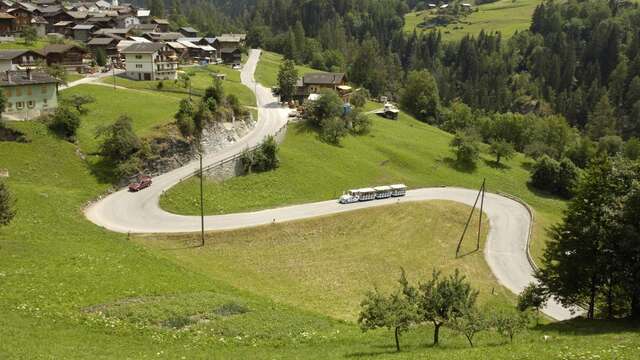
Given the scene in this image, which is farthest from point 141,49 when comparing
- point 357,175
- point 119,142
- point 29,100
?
point 357,175

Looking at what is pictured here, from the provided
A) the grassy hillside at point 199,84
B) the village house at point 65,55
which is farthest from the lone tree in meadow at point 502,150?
the village house at point 65,55

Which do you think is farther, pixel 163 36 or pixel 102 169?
pixel 163 36

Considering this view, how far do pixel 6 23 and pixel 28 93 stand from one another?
70357mm

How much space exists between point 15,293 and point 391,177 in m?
64.2

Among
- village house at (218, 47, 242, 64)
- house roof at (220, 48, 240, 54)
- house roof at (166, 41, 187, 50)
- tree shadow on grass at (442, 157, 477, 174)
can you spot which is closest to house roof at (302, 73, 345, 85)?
tree shadow on grass at (442, 157, 477, 174)

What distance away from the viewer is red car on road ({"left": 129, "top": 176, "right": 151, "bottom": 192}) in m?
65.6

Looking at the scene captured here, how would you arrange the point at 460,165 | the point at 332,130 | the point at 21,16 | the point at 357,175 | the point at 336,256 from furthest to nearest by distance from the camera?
1. the point at 21,16
2. the point at 460,165
3. the point at 332,130
4. the point at 357,175
5. the point at 336,256

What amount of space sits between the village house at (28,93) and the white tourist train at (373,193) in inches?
1684

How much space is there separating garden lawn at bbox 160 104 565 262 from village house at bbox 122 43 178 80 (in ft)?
119

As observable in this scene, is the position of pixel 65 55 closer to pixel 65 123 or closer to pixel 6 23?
pixel 6 23

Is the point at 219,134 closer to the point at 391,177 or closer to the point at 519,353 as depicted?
the point at 391,177

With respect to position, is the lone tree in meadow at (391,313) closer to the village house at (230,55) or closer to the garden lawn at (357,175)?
the garden lawn at (357,175)

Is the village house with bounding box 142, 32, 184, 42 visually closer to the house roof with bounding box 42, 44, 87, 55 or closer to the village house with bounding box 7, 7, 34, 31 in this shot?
the village house with bounding box 7, 7, 34, 31

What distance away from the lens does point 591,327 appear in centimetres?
3338
